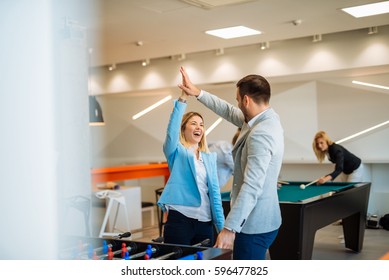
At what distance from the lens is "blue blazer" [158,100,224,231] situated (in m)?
2.84

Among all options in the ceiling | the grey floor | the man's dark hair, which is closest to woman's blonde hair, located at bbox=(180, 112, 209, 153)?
the man's dark hair

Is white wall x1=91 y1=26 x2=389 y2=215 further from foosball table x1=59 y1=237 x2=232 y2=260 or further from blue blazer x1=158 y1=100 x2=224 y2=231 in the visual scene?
foosball table x1=59 y1=237 x2=232 y2=260

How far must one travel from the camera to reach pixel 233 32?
13.2ft

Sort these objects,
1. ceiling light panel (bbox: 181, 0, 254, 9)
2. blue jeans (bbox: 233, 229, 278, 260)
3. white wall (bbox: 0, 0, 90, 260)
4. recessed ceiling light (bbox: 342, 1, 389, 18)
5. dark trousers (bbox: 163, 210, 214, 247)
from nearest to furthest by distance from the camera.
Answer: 1. blue jeans (bbox: 233, 229, 278, 260)
2. dark trousers (bbox: 163, 210, 214, 247)
3. white wall (bbox: 0, 0, 90, 260)
4. recessed ceiling light (bbox: 342, 1, 389, 18)
5. ceiling light panel (bbox: 181, 0, 254, 9)

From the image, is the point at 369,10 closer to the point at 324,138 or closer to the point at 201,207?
the point at 324,138

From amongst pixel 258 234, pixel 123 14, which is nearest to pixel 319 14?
pixel 123 14

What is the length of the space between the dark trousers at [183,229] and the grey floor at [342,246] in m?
1.55

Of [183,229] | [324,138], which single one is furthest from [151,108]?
[183,229]

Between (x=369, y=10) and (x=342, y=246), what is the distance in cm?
204

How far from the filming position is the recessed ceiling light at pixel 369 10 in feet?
11.2

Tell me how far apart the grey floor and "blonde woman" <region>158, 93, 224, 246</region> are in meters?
1.52

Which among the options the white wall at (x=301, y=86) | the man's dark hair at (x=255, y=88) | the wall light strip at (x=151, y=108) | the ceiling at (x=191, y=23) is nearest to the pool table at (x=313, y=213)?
the white wall at (x=301, y=86)

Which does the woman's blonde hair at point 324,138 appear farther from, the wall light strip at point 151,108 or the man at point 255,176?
the man at point 255,176
